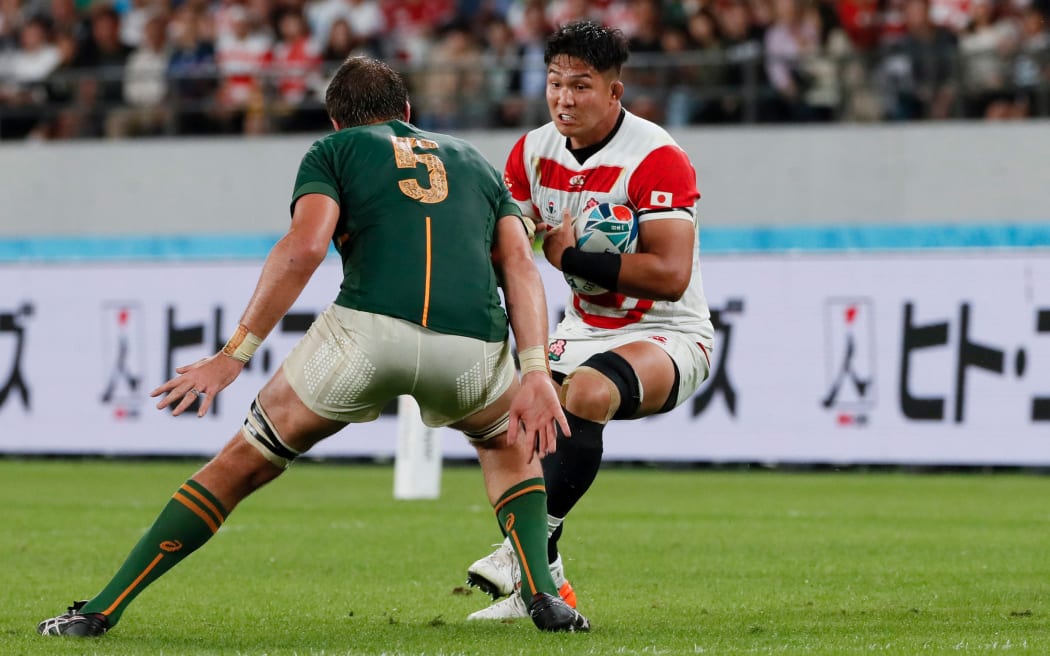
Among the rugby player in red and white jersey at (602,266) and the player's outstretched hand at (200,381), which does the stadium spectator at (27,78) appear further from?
the player's outstretched hand at (200,381)

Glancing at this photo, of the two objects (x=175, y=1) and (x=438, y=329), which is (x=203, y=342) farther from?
(x=438, y=329)

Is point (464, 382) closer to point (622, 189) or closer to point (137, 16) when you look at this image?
point (622, 189)

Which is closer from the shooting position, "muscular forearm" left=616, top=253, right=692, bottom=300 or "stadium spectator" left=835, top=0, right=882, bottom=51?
"muscular forearm" left=616, top=253, right=692, bottom=300

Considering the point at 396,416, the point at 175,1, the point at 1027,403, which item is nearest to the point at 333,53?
the point at 175,1

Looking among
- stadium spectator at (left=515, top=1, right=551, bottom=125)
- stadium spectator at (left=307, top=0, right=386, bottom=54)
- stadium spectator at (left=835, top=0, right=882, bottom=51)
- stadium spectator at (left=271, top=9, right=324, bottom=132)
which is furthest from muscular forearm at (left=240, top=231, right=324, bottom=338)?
stadium spectator at (left=307, top=0, right=386, bottom=54)

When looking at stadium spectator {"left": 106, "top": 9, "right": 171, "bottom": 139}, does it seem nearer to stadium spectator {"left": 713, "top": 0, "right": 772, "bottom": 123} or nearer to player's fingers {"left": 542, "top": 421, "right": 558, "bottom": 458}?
stadium spectator {"left": 713, "top": 0, "right": 772, "bottom": 123}

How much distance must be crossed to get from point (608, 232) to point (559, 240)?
0.22 m

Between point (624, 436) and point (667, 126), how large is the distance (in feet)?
13.9

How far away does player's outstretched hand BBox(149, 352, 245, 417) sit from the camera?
527 centimetres

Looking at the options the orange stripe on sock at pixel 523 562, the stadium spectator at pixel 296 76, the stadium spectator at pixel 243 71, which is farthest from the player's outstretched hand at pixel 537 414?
the stadium spectator at pixel 243 71

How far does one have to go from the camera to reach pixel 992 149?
17766 millimetres

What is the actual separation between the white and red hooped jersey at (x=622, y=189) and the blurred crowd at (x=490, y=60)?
1069 cm

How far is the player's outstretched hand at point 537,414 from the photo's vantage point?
5.61 metres

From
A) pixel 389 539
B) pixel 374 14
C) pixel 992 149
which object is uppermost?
pixel 374 14
